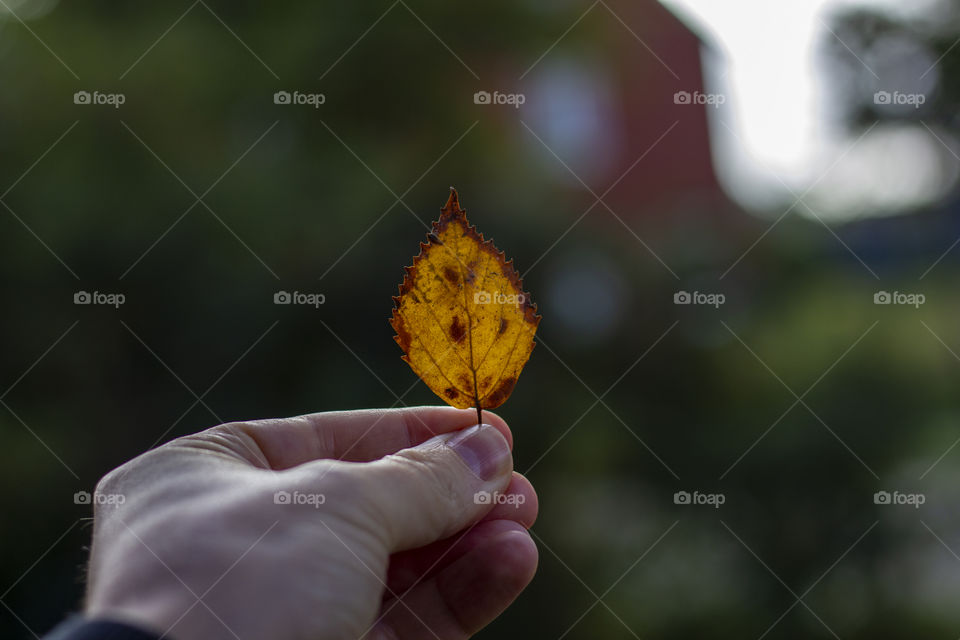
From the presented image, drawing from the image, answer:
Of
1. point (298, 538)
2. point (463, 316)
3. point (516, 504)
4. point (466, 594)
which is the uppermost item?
point (463, 316)

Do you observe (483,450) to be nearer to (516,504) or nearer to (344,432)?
(516,504)

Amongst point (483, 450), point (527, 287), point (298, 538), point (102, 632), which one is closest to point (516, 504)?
point (483, 450)

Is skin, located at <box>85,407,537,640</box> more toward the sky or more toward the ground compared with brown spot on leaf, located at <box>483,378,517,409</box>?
more toward the ground

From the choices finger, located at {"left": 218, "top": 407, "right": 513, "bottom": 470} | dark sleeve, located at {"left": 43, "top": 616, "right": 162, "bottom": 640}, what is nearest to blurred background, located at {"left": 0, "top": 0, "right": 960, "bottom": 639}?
finger, located at {"left": 218, "top": 407, "right": 513, "bottom": 470}

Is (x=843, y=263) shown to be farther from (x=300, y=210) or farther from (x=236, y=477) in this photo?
(x=236, y=477)

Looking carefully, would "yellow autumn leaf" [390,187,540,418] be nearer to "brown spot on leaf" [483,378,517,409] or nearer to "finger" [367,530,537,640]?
"brown spot on leaf" [483,378,517,409]

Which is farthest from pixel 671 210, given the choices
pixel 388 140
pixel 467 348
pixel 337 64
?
pixel 467 348

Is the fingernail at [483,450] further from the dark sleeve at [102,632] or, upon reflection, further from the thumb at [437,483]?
the dark sleeve at [102,632]
